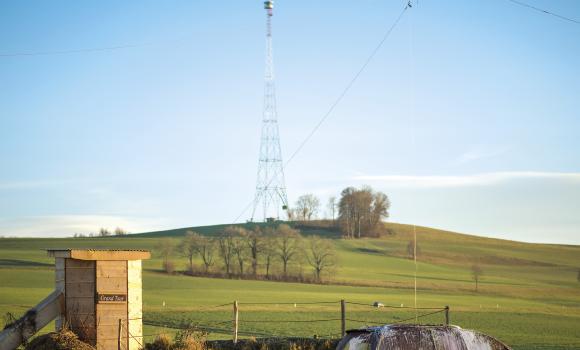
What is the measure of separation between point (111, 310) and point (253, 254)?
67110 millimetres

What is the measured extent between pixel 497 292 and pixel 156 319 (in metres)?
48.0

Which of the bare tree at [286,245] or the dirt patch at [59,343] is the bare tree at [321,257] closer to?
the bare tree at [286,245]

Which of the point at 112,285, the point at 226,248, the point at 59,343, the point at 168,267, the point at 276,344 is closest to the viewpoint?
the point at 59,343

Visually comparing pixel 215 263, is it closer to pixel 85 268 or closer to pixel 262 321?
pixel 262 321

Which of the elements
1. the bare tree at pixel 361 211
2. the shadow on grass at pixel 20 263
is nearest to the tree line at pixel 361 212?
the bare tree at pixel 361 211

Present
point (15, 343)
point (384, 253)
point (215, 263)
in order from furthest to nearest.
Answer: point (384, 253)
point (215, 263)
point (15, 343)

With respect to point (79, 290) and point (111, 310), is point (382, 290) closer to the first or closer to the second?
point (111, 310)

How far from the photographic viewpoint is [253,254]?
86.2 metres

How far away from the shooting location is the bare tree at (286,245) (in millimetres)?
86375

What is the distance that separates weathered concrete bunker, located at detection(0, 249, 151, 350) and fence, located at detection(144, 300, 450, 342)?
31.6 feet

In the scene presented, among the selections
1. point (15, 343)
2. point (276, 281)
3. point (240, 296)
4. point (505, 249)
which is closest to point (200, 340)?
point (15, 343)

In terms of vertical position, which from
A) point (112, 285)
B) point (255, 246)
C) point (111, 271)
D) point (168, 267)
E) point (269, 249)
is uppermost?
point (111, 271)

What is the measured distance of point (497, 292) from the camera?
76.6 m

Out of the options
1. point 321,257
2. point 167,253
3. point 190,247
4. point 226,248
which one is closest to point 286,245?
point 321,257
